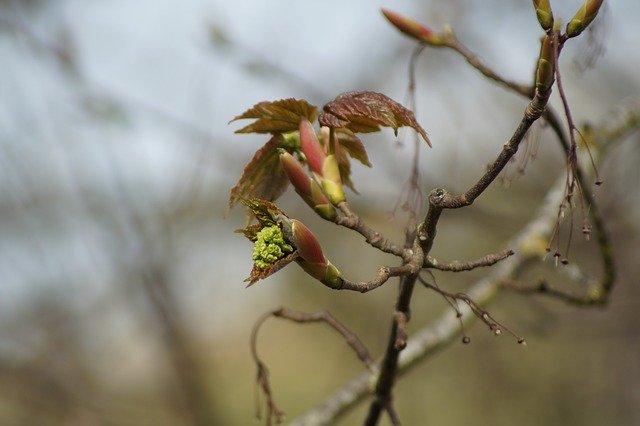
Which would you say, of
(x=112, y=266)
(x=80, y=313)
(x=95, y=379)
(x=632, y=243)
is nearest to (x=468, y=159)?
(x=632, y=243)

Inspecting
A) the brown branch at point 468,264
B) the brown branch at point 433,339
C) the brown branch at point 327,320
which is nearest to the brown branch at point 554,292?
the brown branch at point 433,339

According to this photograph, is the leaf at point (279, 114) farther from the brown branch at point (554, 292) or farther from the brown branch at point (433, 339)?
the brown branch at point (554, 292)

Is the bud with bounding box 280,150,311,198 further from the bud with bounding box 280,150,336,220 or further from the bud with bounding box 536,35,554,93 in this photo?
the bud with bounding box 536,35,554,93

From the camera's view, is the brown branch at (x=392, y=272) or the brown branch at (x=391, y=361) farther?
the brown branch at (x=391, y=361)

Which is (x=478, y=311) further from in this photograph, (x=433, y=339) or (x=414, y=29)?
(x=433, y=339)

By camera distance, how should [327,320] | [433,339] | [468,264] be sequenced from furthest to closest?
[433,339] < [327,320] < [468,264]

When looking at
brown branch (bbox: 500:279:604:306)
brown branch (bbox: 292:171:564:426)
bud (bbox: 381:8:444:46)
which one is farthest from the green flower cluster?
brown branch (bbox: 500:279:604:306)

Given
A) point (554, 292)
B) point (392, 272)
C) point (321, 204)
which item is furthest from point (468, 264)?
point (554, 292)
